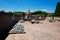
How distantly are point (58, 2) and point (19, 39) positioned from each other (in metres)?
30.7

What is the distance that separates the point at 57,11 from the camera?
35562 millimetres

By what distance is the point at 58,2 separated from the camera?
113ft

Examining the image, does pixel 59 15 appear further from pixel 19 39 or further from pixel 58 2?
pixel 19 39

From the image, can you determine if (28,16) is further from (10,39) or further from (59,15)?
(10,39)

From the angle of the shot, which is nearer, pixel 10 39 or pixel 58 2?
pixel 10 39

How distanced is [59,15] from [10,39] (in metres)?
29.4

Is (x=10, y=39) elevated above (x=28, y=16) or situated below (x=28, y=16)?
above

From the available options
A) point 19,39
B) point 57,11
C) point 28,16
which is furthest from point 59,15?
point 19,39

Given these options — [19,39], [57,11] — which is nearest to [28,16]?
[57,11]

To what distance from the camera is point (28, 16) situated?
35.1m

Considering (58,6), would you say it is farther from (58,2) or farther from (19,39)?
(19,39)

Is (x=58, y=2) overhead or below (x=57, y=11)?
overhead

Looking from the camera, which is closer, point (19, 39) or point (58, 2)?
point (19, 39)

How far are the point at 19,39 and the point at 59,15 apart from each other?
95.5 ft
